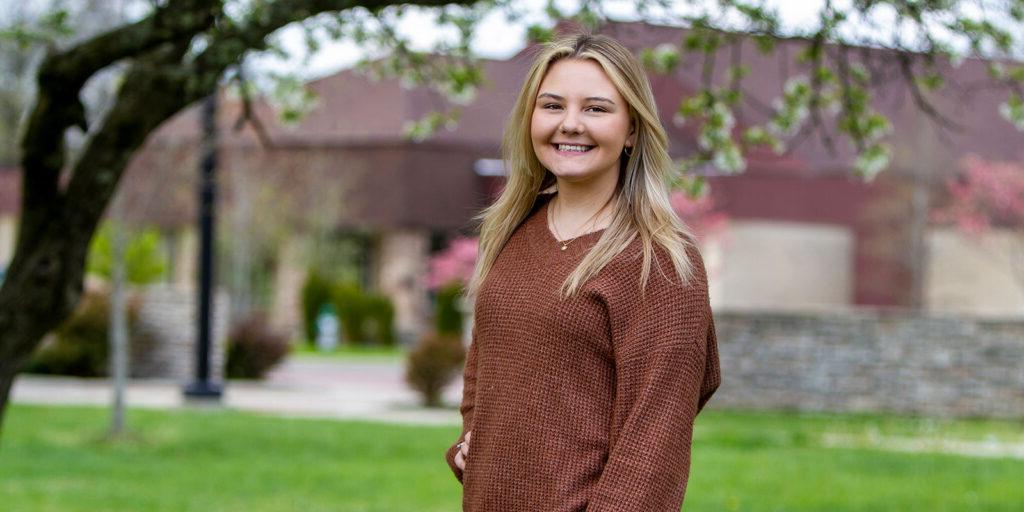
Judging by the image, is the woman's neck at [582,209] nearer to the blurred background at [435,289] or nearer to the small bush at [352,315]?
the blurred background at [435,289]

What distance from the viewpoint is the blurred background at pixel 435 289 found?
7.75 metres

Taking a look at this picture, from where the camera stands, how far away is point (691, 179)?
650 centimetres

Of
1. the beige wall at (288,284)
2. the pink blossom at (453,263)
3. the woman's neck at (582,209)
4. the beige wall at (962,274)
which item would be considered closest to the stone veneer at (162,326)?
the pink blossom at (453,263)

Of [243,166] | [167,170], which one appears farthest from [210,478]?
[243,166]

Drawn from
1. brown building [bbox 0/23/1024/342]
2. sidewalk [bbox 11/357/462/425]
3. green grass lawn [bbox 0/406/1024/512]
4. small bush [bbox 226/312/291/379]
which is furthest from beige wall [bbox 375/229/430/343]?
green grass lawn [bbox 0/406/1024/512]

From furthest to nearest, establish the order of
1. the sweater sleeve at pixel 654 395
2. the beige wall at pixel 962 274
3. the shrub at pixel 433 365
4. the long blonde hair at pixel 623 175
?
the beige wall at pixel 962 274 → the shrub at pixel 433 365 → the long blonde hair at pixel 623 175 → the sweater sleeve at pixel 654 395

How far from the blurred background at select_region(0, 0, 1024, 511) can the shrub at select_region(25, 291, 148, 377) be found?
1.2 inches

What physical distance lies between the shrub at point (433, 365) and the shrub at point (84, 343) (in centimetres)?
431

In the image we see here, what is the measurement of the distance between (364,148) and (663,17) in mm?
29468

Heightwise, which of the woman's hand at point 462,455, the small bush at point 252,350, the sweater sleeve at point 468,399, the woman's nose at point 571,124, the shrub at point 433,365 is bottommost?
the small bush at point 252,350

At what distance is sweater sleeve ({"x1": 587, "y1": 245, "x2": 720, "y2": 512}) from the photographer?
2859 mm

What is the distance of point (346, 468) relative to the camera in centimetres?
1067

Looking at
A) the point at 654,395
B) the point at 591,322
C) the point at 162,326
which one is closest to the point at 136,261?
the point at 162,326

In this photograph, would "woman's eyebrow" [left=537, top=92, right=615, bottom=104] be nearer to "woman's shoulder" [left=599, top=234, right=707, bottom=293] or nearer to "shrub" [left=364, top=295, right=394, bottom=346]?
"woman's shoulder" [left=599, top=234, right=707, bottom=293]
